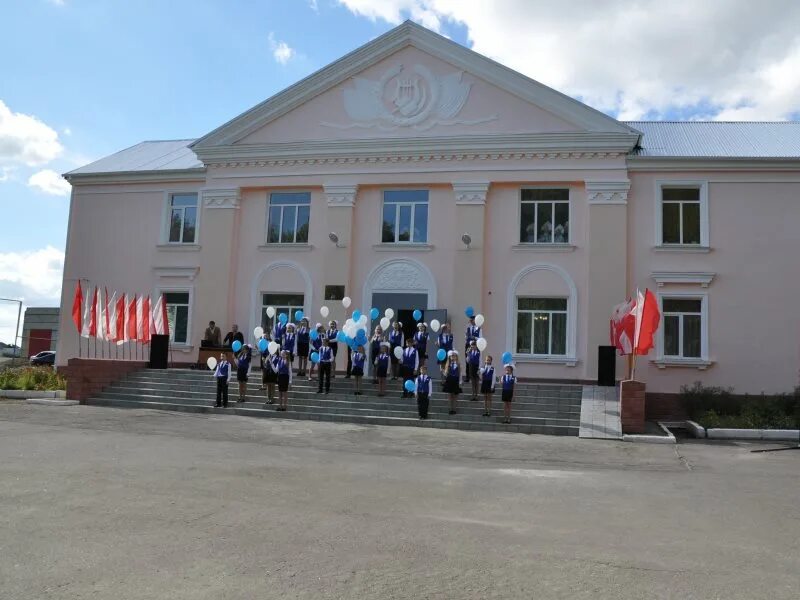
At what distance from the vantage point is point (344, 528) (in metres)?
6.58

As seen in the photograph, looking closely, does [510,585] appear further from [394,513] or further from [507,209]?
[507,209]

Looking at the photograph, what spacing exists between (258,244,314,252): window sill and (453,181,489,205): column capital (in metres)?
5.01

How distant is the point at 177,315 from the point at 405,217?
8471 mm

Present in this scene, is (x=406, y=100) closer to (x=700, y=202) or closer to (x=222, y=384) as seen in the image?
(x=700, y=202)

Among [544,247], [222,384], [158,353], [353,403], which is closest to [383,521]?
[353,403]

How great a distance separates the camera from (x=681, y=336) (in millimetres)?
20562

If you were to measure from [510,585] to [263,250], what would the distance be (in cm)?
1954

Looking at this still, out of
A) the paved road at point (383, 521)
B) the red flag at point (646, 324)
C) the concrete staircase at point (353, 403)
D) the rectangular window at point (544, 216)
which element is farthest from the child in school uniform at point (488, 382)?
the rectangular window at point (544, 216)

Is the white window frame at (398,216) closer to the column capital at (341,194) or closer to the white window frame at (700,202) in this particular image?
the column capital at (341,194)

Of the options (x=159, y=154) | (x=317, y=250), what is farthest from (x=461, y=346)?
(x=159, y=154)

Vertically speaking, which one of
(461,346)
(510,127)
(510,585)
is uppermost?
(510,127)

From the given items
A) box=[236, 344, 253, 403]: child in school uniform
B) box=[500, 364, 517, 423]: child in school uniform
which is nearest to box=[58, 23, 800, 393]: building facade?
box=[236, 344, 253, 403]: child in school uniform

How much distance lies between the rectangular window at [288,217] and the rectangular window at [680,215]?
11.0m

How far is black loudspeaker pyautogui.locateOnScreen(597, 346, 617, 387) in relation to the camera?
63.0 ft
